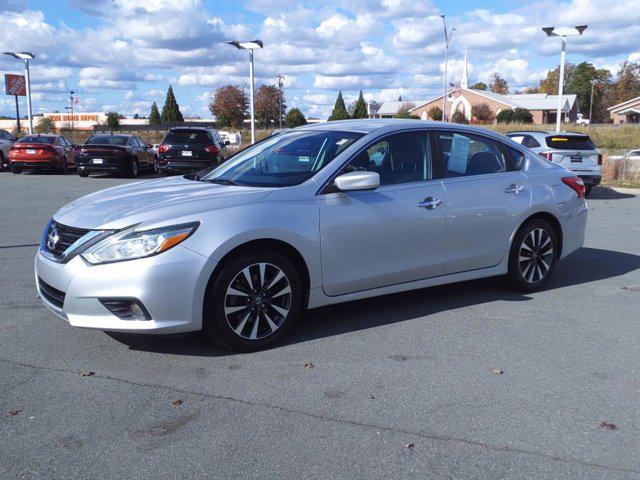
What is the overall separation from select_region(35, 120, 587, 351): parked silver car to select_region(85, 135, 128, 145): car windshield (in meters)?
17.2

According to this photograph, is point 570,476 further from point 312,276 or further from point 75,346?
point 75,346

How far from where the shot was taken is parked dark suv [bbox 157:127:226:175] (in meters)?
20.0

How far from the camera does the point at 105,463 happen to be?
3105 millimetres

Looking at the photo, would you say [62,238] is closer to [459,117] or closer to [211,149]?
[211,149]

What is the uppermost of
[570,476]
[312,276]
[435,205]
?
[435,205]

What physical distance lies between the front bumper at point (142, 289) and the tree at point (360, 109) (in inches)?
2508

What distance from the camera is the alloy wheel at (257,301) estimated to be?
4480mm

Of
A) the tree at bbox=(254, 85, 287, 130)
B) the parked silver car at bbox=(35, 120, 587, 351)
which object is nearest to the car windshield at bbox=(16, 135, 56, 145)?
the parked silver car at bbox=(35, 120, 587, 351)

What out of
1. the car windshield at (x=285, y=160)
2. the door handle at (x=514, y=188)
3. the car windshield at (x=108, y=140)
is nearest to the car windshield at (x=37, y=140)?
the car windshield at (x=108, y=140)

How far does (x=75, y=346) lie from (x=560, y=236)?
471 centimetres

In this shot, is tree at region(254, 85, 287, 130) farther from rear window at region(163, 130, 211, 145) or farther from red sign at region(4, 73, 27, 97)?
rear window at region(163, 130, 211, 145)

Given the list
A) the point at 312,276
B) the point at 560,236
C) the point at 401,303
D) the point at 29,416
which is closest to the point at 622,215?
the point at 560,236

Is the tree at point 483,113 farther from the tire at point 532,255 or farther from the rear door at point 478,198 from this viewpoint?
Answer: the rear door at point 478,198

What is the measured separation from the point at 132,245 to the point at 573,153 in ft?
48.3
